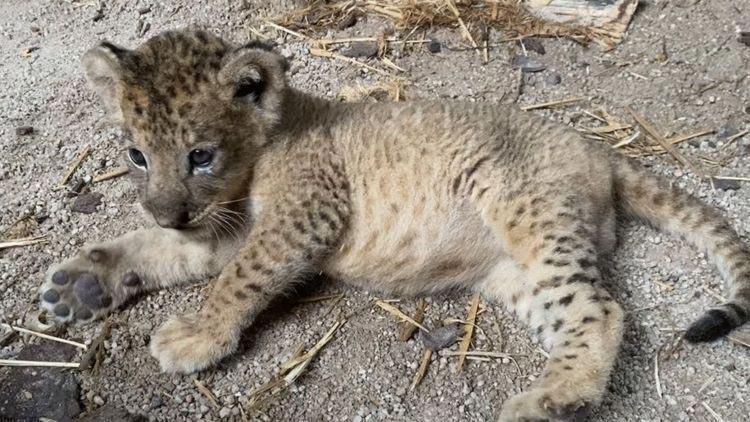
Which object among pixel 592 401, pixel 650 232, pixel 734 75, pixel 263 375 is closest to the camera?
pixel 592 401

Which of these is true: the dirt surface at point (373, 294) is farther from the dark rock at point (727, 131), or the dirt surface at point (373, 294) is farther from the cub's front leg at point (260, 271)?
the cub's front leg at point (260, 271)

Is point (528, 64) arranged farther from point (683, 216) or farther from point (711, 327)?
point (711, 327)

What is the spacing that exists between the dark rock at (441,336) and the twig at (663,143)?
2.04 metres

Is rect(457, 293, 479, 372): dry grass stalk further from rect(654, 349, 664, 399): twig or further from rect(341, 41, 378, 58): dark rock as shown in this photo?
rect(341, 41, 378, 58): dark rock

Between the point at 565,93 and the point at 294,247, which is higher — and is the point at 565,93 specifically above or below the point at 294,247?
below

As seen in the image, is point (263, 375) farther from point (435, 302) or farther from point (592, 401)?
point (592, 401)

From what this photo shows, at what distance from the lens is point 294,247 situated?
3.96 metres

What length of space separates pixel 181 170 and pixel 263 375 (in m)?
1.15

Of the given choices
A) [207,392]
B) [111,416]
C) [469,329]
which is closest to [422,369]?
[469,329]

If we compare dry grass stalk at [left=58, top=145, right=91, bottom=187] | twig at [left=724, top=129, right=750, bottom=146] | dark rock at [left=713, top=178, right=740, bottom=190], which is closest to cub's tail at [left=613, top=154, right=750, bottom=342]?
dark rock at [left=713, top=178, right=740, bottom=190]

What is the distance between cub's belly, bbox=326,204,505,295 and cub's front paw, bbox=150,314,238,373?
2.43 feet

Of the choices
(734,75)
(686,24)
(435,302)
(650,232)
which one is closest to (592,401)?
(435,302)

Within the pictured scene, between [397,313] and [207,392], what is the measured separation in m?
Result: 1.13

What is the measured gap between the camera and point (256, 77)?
3.79 m
